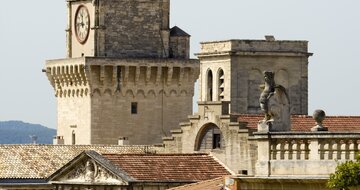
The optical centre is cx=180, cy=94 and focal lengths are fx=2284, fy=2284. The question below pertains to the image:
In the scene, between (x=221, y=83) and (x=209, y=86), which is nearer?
(x=221, y=83)

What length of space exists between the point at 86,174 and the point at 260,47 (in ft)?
117

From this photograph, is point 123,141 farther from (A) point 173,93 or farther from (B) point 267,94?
(B) point 267,94

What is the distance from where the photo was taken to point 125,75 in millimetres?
118062

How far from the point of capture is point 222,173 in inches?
2955

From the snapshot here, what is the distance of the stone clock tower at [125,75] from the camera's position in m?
117

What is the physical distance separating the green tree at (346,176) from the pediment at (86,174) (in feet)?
109

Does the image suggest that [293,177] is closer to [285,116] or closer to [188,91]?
[285,116]

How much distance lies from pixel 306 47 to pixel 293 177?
224 feet

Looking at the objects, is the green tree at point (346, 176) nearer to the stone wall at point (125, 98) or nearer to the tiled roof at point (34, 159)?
the tiled roof at point (34, 159)

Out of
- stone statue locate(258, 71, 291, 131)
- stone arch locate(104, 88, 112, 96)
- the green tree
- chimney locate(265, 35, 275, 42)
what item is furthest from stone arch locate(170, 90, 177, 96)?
the green tree

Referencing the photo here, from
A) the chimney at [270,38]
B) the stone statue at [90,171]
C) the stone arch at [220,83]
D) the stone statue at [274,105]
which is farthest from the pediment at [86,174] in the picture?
the chimney at [270,38]

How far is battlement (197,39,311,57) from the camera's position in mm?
109562

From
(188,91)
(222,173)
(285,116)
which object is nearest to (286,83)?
(188,91)

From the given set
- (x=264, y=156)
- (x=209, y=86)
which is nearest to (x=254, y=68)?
(x=209, y=86)
